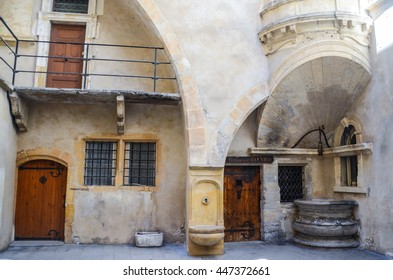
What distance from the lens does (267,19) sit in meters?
7.26

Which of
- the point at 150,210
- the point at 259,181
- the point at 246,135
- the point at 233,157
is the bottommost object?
the point at 150,210

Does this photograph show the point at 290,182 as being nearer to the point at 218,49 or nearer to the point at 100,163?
the point at 218,49

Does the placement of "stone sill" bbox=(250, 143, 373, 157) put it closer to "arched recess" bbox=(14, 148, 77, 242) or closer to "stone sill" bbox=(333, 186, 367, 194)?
"stone sill" bbox=(333, 186, 367, 194)

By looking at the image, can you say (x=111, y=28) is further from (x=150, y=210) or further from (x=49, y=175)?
(x=150, y=210)

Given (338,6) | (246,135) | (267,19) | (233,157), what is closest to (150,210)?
(233,157)

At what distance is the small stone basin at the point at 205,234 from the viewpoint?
6.30 meters

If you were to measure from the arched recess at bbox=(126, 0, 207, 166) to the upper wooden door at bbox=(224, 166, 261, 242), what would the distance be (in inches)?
60.8

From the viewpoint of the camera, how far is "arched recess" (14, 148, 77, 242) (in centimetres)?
730

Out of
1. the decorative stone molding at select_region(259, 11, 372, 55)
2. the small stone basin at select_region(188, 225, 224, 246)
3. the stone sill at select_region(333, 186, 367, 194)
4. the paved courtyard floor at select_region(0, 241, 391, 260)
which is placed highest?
the decorative stone molding at select_region(259, 11, 372, 55)

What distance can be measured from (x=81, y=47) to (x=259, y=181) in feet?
18.0

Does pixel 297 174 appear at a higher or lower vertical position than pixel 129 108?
lower

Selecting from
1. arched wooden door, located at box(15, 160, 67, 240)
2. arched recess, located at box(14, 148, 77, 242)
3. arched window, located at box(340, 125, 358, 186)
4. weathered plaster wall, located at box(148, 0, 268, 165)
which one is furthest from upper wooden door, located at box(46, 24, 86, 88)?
arched window, located at box(340, 125, 358, 186)

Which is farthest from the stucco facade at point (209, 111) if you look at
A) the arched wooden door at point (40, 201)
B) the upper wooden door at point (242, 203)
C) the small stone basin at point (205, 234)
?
the arched wooden door at point (40, 201)

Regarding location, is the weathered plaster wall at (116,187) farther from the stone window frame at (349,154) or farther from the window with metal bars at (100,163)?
the stone window frame at (349,154)
